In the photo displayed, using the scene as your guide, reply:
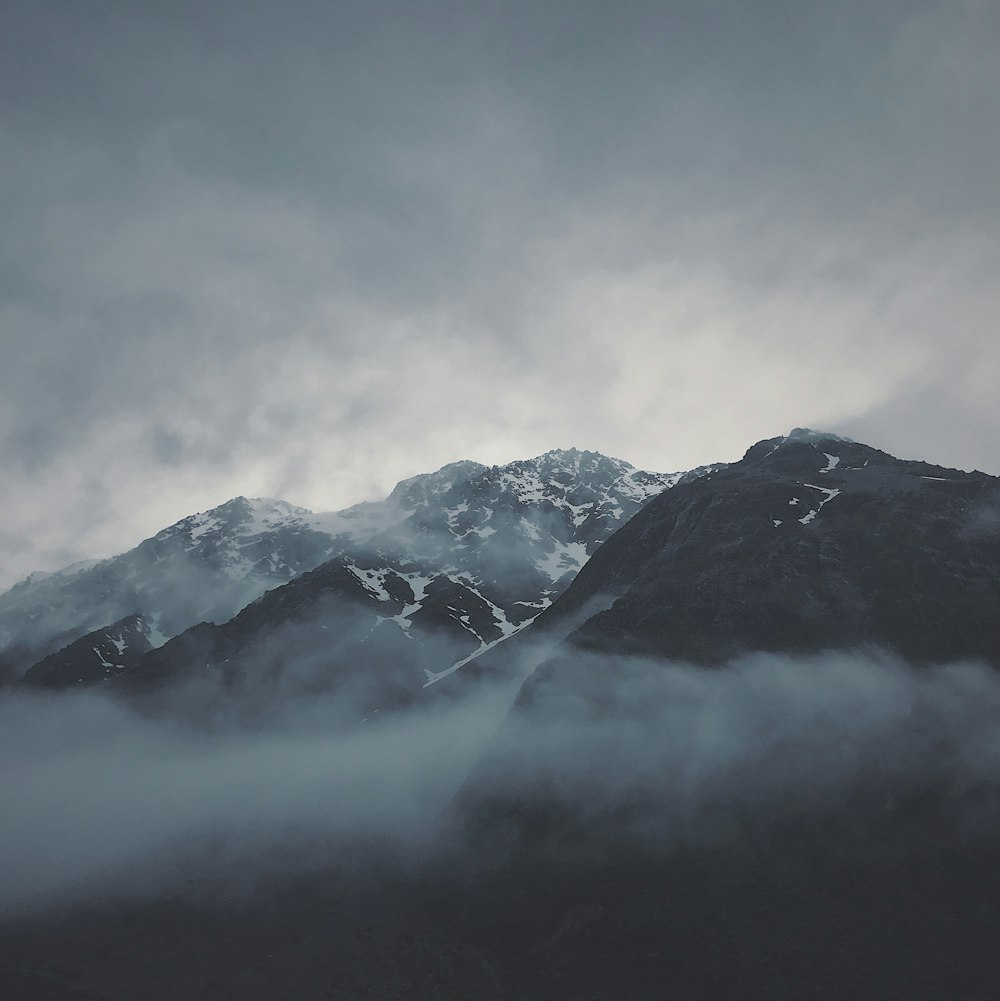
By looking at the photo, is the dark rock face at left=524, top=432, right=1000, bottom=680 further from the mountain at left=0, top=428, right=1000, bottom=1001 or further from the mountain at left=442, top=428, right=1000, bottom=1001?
the mountain at left=0, top=428, right=1000, bottom=1001

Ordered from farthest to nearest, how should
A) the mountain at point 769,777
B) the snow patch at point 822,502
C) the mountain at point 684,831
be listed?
the snow patch at point 822,502
the mountain at point 684,831
the mountain at point 769,777

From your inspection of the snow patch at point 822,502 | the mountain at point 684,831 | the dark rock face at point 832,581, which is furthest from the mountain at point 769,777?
the snow patch at point 822,502

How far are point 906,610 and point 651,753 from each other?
58.5m

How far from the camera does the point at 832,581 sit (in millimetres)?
153625

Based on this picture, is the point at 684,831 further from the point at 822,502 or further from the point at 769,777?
the point at 822,502

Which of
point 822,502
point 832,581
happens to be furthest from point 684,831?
point 822,502

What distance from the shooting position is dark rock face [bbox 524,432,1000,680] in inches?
5477

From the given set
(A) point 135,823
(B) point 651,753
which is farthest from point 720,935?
(A) point 135,823

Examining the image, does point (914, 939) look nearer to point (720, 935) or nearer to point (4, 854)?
point (720, 935)

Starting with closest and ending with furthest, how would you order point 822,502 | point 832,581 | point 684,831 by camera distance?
point 684,831 → point 832,581 → point 822,502

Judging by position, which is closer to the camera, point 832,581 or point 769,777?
point 769,777

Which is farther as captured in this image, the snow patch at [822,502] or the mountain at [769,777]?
the snow patch at [822,502]

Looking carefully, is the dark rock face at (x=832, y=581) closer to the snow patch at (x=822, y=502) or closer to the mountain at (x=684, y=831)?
the mountain at (x=684, y=831)

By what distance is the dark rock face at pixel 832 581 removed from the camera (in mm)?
139125
